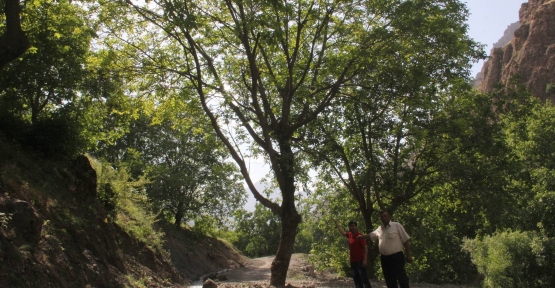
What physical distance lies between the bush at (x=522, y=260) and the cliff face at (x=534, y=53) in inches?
2453

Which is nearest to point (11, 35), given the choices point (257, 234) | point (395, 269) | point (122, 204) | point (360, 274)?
point (395, 269)

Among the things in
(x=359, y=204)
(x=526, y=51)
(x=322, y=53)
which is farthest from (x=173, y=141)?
(x=526, y=51)

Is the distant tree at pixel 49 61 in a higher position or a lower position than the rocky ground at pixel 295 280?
higher

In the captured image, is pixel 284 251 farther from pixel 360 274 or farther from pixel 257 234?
pixel 257 234

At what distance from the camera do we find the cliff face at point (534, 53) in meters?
69.1

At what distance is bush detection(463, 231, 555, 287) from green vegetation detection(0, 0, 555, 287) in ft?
0.15

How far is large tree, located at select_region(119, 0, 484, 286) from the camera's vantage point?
11.6m

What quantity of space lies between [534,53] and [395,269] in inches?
3224

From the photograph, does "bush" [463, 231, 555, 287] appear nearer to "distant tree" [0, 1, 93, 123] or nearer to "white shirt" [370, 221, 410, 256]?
"white shirt" [370, 221, 410, 256]

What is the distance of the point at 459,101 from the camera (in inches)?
623

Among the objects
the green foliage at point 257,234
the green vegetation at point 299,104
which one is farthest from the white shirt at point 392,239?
the green foliage at point 257,234

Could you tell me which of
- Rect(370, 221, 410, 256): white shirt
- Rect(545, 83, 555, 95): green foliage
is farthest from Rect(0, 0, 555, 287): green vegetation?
Rect(545, 83, 555, 95): green foliage

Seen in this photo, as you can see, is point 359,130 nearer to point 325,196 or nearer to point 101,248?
point 325,196

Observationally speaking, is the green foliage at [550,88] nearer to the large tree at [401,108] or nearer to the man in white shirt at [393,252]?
the large tree at [401,108]
